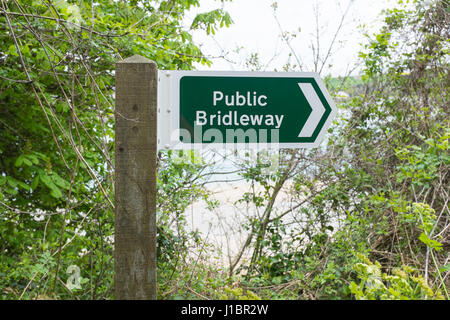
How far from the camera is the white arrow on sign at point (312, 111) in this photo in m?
2.10

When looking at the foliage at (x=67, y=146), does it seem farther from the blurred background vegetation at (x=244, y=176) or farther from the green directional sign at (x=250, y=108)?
the green directional sign at (x=250, y=108)

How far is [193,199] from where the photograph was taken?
12.1ft

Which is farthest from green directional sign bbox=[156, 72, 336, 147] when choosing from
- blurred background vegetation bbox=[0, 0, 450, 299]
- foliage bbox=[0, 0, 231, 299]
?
blurred background vegetation bbox=[0, 0, 450, 299]

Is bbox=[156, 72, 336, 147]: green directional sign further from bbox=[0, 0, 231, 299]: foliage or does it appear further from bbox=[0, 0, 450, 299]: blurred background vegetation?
bbox=[0, 0, 450, 299]: blurred background vegetation

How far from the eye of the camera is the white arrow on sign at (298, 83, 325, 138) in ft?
6.90

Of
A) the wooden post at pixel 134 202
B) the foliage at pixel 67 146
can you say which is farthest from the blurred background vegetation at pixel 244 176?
the wooden post at pixel 134 202

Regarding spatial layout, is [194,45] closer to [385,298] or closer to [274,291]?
[274,291]

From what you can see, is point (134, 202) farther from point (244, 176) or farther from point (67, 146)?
point (67, 146)

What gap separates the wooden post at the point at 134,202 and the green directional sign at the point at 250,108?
20 cm

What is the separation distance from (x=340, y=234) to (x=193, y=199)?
1.29 metres

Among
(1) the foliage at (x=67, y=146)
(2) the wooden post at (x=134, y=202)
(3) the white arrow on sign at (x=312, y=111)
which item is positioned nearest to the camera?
(2) the wooden post at (x=134, y=202)

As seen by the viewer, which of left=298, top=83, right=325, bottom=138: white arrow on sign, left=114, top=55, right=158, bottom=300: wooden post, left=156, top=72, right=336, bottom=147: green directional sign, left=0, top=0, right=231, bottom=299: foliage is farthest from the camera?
left=0, top=0, right=231, bottom=299: foliage

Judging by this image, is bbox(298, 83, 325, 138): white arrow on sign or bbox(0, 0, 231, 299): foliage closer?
bbox(298, 83, 325, 138): white arrow on sign
